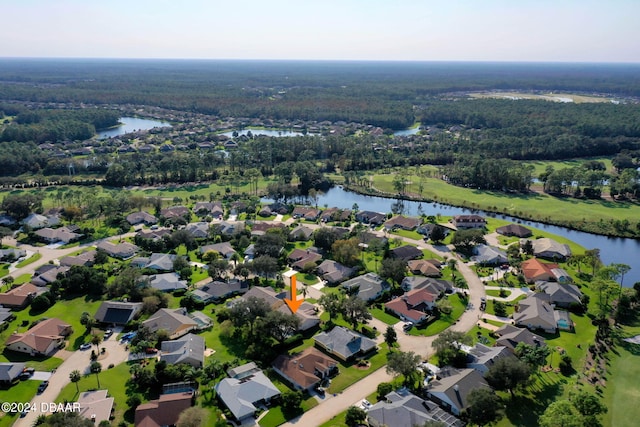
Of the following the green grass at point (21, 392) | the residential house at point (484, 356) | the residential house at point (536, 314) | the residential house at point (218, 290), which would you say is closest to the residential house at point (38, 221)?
the residential house at point (218, 290)

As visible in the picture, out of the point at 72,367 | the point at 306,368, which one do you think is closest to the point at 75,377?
the point at 72,367

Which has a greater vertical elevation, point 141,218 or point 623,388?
point 623,388

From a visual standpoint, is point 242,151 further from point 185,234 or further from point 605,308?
point 605,308

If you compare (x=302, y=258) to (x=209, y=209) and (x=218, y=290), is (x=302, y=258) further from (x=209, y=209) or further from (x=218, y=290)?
(x=209, y=209)

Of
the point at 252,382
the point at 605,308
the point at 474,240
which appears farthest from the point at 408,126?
the point at 252,382

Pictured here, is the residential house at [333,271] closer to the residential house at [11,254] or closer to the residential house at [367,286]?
the residential house at [367,286]

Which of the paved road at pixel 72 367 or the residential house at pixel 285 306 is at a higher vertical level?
the residential house at pixel 285 306

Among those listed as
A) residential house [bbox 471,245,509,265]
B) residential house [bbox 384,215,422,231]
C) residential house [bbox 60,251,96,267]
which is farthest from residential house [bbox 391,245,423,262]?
residential house [bbox 60,251,96,267]
